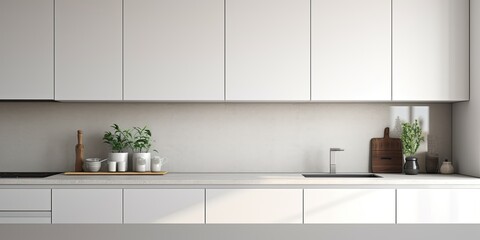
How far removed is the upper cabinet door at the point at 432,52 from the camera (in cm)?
358

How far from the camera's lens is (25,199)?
3.26 meters

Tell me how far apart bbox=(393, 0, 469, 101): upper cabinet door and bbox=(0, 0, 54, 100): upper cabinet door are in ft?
7.65

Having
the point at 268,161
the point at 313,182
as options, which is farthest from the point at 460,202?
the point at 268,161

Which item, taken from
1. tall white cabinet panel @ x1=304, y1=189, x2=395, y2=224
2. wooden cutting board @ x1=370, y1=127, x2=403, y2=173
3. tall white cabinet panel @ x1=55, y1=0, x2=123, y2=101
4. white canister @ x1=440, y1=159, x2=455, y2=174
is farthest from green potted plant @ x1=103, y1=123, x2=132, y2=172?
white canister @ x1=440, y1=159, x2=455, y2=174

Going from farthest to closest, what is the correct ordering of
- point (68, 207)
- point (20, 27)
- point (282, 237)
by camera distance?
point (20, 27)
point (68, 207)
point (282, 237)

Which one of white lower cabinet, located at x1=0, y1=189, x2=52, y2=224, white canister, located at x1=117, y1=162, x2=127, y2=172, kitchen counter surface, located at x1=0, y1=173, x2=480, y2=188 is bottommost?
white lower cabinet, located at x1=0, y1=189, x2=52, y2=224

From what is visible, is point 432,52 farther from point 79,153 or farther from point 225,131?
point 79,153

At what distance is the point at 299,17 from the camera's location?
3.61 metres

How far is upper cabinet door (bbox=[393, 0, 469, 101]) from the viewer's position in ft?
11.7

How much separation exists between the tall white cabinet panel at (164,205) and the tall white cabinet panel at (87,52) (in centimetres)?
72

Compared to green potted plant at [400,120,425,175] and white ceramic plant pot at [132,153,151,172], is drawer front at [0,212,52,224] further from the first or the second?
green potted plant at [400,120,425,175]

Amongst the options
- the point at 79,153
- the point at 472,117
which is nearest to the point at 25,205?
the point at 79,153

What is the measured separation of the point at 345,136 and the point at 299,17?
3.21 feet

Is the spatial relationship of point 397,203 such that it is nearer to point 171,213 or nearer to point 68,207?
point 171,213
